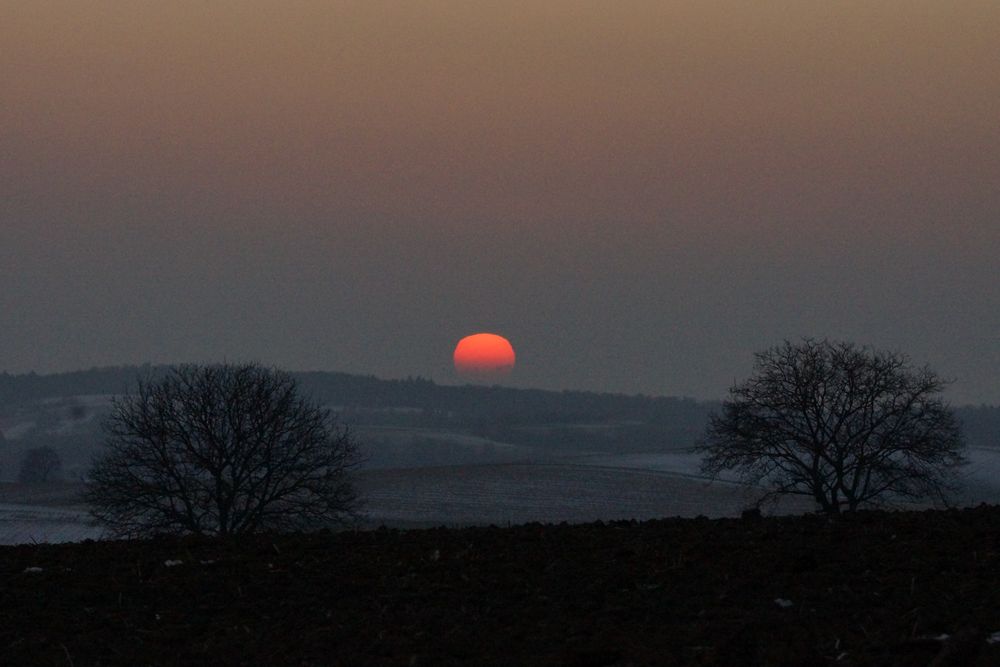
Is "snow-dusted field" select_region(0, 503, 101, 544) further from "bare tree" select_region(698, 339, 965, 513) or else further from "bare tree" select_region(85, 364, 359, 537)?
"bare tree" select_region(698, 339, 965, 513)

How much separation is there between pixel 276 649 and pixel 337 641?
0.50 meters

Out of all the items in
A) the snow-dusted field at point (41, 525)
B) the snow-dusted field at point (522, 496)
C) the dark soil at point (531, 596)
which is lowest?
the snow-dusted field at point (41, 525)

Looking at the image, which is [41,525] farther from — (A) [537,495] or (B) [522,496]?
(A) [537,495]

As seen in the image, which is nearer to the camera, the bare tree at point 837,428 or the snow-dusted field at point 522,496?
the bare tree at point 837,428

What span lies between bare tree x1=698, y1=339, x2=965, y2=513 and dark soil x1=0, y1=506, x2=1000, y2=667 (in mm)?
25360

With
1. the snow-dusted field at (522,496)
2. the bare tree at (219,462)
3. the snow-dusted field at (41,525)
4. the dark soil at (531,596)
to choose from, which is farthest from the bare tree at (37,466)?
the dark soil at (531,596)

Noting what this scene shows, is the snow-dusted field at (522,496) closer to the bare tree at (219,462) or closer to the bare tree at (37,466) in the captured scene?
the bare tree at (219,462)

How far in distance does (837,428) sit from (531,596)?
3198cm

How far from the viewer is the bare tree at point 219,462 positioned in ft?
126

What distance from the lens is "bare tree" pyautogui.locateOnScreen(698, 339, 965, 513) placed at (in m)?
41.1

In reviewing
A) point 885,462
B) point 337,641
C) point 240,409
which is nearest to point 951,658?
point 337,641

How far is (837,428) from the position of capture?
137 ft

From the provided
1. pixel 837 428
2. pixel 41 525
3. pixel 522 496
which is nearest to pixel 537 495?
pixel 522 496

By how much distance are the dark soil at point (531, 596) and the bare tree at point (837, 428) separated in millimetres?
25360
